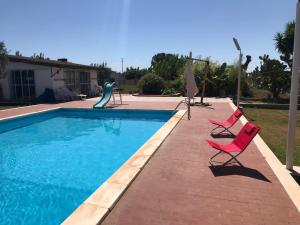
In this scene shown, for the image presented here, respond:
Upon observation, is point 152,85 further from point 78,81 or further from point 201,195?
point 201,195

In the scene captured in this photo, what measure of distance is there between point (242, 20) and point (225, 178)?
15099mm

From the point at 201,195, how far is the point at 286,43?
70.8 ft

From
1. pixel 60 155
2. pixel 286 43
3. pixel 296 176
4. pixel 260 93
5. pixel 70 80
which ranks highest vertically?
pixel 286 43

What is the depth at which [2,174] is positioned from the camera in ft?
22.3

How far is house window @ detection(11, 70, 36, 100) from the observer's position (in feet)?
65.4

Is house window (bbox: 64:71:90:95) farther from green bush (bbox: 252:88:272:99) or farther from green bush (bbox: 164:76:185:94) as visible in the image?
green bush (bbox: 252:88:272:99)

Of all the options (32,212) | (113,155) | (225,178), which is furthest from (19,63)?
(225,178)

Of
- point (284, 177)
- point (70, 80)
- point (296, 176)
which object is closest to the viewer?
point (284, 177)

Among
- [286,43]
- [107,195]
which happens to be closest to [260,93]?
[286,43]

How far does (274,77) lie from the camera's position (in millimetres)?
21922

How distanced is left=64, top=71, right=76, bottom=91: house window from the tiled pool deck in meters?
17.6

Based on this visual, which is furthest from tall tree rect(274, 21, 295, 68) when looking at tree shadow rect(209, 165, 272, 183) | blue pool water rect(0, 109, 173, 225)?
tree shadow rect(209, 165, 272, 183)

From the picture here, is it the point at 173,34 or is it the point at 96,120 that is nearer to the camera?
the point at 96,120

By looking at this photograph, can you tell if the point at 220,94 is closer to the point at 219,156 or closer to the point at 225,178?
the point at 219,156
